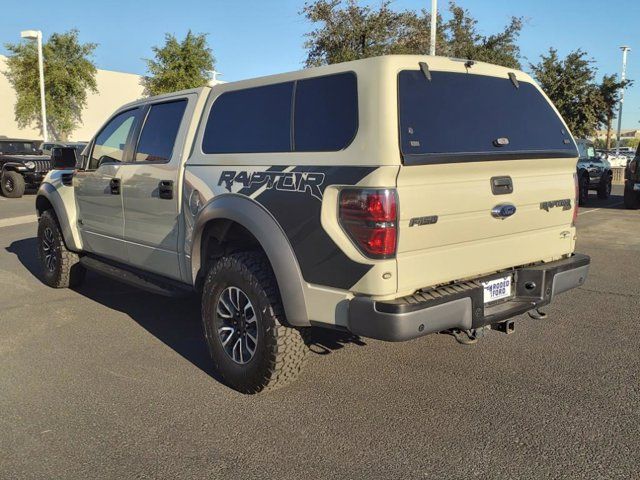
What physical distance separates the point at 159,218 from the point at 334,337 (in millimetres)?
1647

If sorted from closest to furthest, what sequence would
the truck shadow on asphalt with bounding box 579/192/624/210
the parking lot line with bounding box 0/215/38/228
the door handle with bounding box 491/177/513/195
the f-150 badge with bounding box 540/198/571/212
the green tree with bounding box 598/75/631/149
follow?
the door handle with bounding box 491/177/513/195 < the f-150 badge with bounding box 540/198/571/212 < the parking lot line with bounding box 0/215/38/228 < the truck shadow on asphalt with bounding box 579/192/624/210 < the green tree with bounding box 598/75/631/149

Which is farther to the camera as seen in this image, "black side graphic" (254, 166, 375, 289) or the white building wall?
the white building wall

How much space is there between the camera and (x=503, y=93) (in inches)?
145

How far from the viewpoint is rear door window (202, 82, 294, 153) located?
3.44 m

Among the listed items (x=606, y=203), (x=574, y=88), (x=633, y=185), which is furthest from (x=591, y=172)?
(x=574, y=88)

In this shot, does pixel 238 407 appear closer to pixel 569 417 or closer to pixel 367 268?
pixel 367 268

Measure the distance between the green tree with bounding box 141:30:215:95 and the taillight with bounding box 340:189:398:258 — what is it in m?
29.1

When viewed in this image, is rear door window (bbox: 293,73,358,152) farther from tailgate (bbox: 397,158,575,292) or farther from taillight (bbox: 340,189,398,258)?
tailgate (bbox: 397,158,575,292)

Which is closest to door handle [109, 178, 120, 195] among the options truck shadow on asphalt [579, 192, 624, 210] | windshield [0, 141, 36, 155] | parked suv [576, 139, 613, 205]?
truck shadow on asphalt [579, 192, 624, 210]

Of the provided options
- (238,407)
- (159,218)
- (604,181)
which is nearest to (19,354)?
(159,218)

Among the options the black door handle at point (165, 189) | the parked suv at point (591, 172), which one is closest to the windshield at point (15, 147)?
the black door handle at point (165, 189)

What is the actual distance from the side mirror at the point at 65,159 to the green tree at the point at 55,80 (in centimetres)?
2506

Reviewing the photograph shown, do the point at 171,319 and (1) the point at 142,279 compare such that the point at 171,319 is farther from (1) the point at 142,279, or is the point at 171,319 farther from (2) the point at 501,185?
(2) the point at 501,185

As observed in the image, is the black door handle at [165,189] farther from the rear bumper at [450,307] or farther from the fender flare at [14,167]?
the fender flare at [14,167]
